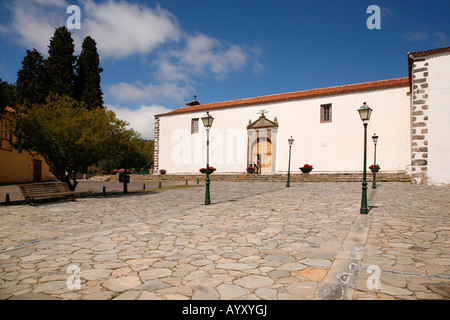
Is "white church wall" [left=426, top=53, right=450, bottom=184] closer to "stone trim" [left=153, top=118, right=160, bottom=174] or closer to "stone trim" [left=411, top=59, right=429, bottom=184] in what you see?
"stone trim" [left=411, top=59, right=429, bottom=184]

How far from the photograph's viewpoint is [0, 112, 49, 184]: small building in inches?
968

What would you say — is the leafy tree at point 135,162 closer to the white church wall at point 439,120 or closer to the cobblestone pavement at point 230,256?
the white church wall at point 439,120

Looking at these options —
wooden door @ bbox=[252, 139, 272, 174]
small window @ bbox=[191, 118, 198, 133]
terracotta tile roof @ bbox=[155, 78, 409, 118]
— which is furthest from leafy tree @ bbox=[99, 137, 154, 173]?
wooden door @ bbox=[252, 139, 272, 174]

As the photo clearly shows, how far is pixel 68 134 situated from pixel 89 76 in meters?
25.6

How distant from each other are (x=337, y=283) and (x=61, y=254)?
163 inches

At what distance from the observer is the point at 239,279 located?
3.47 meters

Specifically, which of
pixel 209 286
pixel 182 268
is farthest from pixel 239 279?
pixel 182 268

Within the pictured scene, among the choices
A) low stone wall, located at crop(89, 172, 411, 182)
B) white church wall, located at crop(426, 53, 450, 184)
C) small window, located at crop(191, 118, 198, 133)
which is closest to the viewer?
white church wall, located at crop(426, 53, 450, 184)

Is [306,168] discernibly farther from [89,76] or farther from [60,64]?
[60,64]

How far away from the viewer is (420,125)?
1731 cm

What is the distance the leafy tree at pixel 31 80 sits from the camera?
103 ft

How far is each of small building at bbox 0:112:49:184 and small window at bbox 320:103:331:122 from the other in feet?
84.7

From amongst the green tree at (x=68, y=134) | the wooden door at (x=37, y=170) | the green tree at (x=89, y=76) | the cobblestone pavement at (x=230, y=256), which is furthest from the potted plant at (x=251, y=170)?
the wooden door at (x=37, y=170)

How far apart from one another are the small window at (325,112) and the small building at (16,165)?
2581cm
